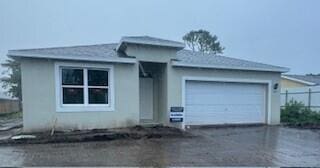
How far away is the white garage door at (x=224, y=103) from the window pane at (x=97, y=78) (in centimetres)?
394

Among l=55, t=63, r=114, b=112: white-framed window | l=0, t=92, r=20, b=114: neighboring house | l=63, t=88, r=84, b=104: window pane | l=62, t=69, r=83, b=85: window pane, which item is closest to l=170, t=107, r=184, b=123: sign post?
l=55, t=63, r=114, b=112: white-framed window

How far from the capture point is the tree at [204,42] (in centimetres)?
4818

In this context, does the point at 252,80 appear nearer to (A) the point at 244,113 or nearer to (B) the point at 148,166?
(A) the point at 244,113

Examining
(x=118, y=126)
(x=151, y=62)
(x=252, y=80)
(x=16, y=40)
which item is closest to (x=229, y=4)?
(x=252, y=80)

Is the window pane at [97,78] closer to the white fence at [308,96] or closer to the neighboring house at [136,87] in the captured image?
the neighboring house at [136,87]

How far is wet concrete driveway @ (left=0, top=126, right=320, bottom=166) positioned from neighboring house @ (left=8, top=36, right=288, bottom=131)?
2507 millimetres

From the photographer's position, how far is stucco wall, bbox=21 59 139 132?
37.5ft

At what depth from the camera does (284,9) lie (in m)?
26.0

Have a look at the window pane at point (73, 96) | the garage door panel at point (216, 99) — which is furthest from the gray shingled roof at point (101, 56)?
the garage door panel at point (216, 99)

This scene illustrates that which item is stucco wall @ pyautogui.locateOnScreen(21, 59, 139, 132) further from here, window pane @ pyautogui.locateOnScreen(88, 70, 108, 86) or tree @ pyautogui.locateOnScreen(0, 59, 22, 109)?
tree @ pyautogui.locateOnScreen(0, 59, 22, 109)

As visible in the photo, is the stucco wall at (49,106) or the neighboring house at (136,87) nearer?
the stucco wall at (49,106)

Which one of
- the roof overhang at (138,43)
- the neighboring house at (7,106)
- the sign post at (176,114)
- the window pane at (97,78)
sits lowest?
Result: the neighboring house at (7,106)

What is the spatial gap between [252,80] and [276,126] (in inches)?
104

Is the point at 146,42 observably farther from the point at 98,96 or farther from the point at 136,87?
the point at 98,96
